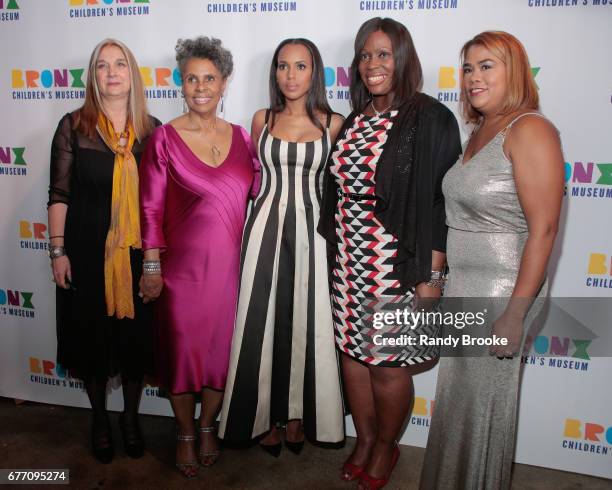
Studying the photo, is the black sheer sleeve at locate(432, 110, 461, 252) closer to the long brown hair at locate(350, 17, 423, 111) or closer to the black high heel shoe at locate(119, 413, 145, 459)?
the long brown hair at locate(350, 17, 423, 111)

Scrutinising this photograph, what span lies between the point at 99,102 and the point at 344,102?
118cm

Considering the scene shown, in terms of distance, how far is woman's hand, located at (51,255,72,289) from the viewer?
2.41 meters

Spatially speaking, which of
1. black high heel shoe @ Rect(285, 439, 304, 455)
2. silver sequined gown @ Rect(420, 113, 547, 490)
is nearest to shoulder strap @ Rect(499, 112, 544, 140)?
silver sequined gown @ Rect(420, 113, 547, 490)

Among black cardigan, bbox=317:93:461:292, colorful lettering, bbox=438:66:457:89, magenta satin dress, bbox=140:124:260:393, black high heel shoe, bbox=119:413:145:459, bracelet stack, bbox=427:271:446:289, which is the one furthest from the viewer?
black high heel shoe, bbox=119:413:145:459

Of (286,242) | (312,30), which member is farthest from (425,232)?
(312,30)

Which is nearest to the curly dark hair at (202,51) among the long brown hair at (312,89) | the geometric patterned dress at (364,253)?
the long brown hair at (312,89)

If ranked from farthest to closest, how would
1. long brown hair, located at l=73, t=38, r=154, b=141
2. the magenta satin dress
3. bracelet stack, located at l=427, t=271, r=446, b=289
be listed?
long brown hair, located at l=73, t=38, r=154, b=141 → the magenta satin dress → bracelet stack, located at l=427, t=271, r=446, b=289

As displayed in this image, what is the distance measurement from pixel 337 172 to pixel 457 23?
98 cm

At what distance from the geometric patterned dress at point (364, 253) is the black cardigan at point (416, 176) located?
5cm

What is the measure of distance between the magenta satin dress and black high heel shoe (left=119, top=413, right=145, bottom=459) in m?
0.42

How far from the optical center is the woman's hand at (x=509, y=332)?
1.66 m

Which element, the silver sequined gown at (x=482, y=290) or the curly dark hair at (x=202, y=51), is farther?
the curly dark hair at (x=202, y=51)

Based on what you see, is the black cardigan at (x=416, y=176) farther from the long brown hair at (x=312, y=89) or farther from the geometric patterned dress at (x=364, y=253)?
the long brown hair at (x=312, y=89)

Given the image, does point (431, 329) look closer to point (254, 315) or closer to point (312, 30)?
point (254, 315)
